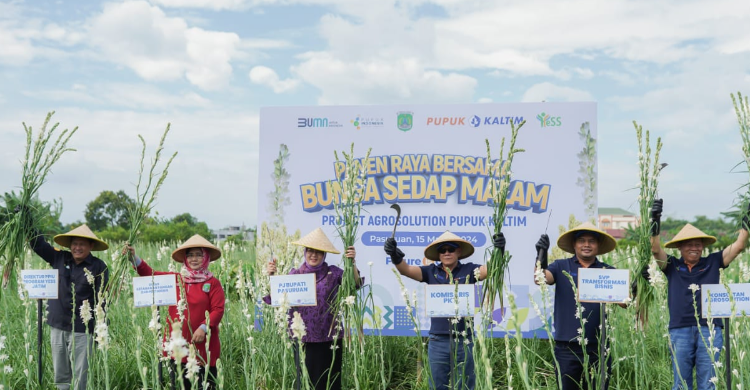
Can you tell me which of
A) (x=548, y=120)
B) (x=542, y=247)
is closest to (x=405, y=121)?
(x=548, y=120)

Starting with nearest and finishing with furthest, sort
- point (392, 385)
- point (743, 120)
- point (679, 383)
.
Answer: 1. point (743, 120)
2. point (679, 383)
3. point (392, 385)

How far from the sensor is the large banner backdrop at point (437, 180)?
5449 millimetres

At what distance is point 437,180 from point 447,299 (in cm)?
216

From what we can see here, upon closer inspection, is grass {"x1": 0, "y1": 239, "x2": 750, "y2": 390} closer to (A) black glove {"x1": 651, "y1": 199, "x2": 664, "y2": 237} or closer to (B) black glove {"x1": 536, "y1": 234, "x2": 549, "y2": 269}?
(A) black glove {"x1": 651, "y1": 199, "x2": 664, "y2": 237}

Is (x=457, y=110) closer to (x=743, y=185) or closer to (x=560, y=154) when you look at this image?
(x=560, y=154)

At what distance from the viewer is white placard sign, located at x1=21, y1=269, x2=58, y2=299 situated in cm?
445

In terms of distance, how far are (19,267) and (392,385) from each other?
344 centimetres

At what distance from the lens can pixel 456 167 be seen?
5574mm

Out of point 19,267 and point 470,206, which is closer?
point 19,267

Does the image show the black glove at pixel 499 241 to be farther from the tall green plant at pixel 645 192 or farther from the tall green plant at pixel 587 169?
the tall green plant at pixel 587 169

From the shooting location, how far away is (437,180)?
557 centimetres

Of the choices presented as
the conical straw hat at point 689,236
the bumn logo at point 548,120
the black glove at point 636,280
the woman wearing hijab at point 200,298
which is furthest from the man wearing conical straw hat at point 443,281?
the bumn logo at point 548,120

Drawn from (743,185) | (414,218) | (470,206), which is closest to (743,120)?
(743,185)

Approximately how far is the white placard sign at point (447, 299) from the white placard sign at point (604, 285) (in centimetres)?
69
